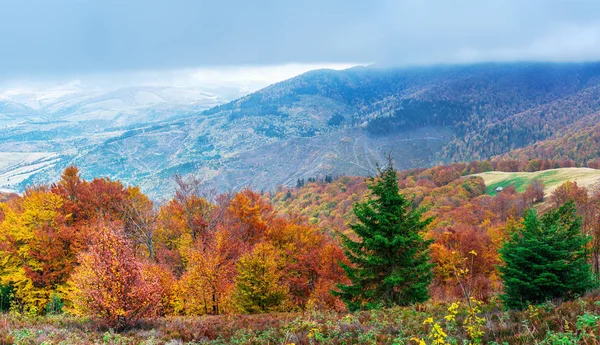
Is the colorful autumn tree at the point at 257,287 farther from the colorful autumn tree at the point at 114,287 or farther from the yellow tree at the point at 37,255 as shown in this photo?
the yellow tree at the point at 37,255

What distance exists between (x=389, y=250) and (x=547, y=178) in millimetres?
141724

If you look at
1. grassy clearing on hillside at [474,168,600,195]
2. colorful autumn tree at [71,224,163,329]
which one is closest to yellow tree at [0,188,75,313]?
colorful autumn tree at [71,224,163,329]

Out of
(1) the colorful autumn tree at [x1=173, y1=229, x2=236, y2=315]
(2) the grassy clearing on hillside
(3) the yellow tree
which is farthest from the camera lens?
(2) the grassy clearing on hillside

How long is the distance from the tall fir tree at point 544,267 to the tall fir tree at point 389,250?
4.30 metres

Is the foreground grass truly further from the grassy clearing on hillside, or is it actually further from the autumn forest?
the grassy clearing on hillside

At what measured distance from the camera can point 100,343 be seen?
1016 centimetres

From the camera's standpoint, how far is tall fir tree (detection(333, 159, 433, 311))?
1864 cm

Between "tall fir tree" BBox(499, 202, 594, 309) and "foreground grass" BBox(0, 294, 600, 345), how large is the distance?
311cm

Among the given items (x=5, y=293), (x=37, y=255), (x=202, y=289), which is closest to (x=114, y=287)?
(x=202, y=289)

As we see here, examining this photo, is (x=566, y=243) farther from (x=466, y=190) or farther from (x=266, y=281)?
(x=466, y=190)

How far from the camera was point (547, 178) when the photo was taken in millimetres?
130250

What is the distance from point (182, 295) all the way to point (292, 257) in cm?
1587

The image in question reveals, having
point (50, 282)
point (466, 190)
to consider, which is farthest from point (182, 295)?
point (466, 190)

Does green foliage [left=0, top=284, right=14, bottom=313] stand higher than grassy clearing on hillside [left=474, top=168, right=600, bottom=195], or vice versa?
green foliage [left=0, top=284, right=14, bottom=313]
